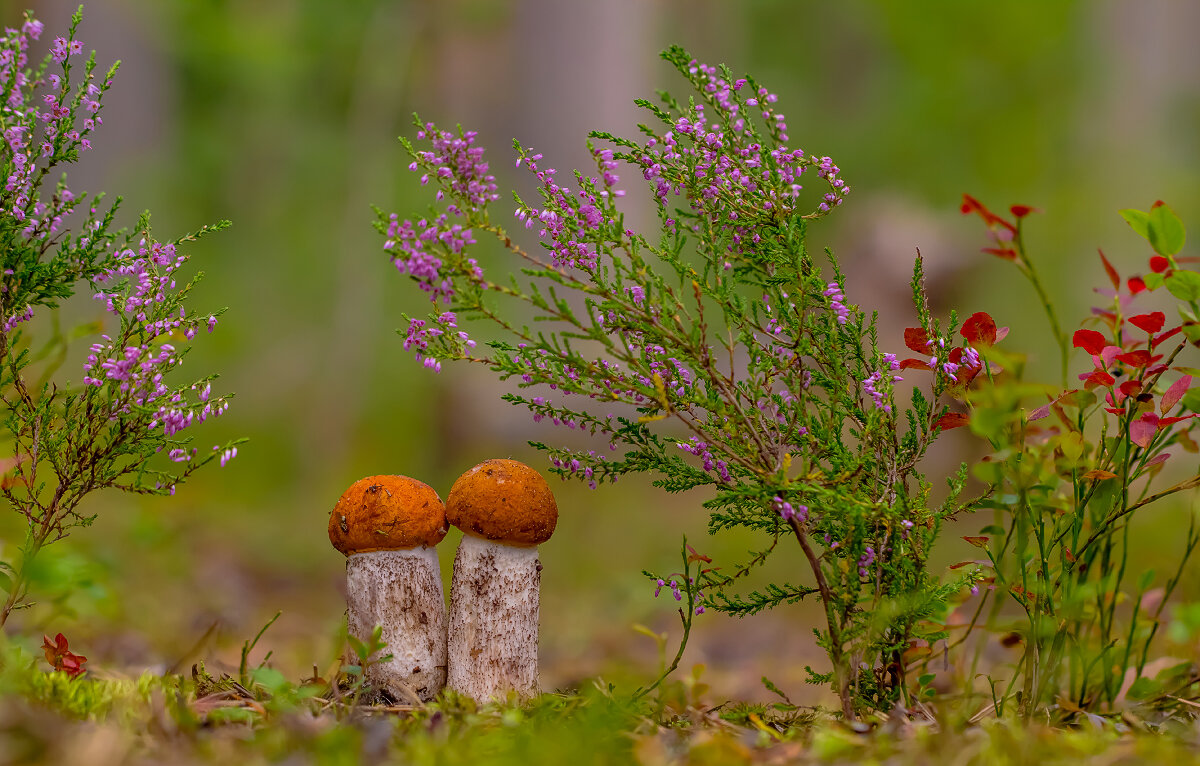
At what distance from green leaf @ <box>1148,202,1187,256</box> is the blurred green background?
8.00 ft

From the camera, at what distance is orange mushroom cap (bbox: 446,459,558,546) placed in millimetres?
2391

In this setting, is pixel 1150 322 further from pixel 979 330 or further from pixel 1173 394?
pixel 979 330

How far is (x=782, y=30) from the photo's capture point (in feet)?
71.2

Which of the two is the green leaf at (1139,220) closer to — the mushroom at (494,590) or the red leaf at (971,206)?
the red leaf at (971,206)

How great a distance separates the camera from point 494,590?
2459 mm

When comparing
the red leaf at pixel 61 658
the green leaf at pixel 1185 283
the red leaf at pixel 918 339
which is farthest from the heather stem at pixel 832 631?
the red leaf at pixel 61 658

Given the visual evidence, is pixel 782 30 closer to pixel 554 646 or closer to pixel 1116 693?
pixel 554 646

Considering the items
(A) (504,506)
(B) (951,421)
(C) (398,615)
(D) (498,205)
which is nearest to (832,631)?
(B) (951,421)

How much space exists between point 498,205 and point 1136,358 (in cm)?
1063

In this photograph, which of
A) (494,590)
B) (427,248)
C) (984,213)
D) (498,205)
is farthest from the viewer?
(498,205)

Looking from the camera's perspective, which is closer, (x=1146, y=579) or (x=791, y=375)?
(x=791, y=375)

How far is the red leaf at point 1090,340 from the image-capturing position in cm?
221

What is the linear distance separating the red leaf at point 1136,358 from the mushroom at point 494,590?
1.47m

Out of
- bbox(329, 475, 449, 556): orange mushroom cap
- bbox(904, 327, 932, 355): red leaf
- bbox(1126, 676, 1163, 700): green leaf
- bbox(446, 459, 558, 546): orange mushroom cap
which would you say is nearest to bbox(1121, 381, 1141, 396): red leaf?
bbox(904, 327, 932, 355): red leaf
